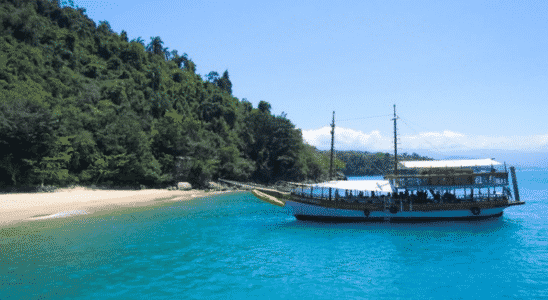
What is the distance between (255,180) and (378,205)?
174 ft

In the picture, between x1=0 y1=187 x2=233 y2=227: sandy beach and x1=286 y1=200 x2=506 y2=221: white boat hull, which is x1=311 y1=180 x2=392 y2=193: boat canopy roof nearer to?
x1=286 y1=200 x2=506 y2=221: white boat hull

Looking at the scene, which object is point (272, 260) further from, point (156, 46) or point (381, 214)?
point (156, 46)

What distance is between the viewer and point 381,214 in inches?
1098

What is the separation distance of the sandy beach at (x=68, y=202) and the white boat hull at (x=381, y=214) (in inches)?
852

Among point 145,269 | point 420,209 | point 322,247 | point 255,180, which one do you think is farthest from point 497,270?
point 255,180

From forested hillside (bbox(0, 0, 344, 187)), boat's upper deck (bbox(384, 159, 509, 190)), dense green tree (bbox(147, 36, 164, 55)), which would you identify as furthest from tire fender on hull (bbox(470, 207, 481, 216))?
dense green tree (bbox(147, 36, 164, 55))

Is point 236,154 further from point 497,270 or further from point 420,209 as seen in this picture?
point 497,270

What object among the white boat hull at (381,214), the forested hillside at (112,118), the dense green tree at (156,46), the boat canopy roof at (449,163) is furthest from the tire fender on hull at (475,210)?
the dense green tree at (156,46)

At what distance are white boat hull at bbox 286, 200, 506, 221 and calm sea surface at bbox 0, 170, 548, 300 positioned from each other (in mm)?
794

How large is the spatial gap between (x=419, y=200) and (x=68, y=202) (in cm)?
3540

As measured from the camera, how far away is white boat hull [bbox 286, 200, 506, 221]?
1091 inches

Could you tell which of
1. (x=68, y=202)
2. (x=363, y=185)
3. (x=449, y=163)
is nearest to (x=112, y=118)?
(x=68, y=202)

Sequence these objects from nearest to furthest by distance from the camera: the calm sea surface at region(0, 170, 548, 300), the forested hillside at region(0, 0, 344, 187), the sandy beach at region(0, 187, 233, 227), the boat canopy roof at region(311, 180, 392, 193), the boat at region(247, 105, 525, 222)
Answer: the calm sea surface at region(0, 170, 548, 300)
the boat canopy roof at region(311, 180, 392, 193)
the boat at region(247, 105, 525, 222)
the sandy beach at region(0, 187, 233, 227)
the forested hillside at region(0, 0, 344, 187)

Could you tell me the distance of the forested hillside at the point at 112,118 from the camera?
40156 millimetres
